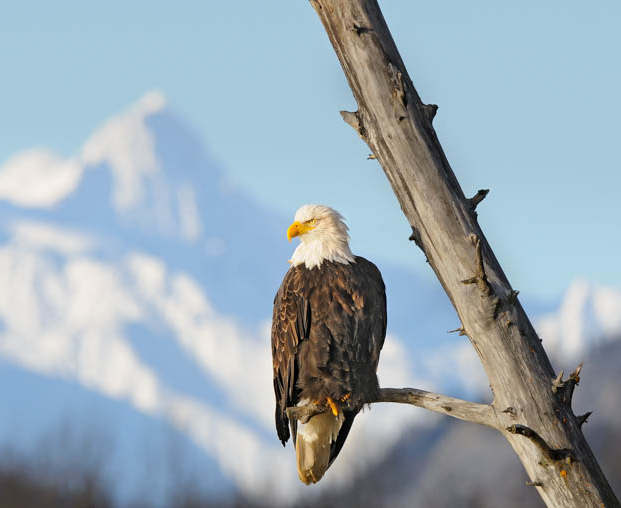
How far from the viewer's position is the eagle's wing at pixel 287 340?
5.12 metres

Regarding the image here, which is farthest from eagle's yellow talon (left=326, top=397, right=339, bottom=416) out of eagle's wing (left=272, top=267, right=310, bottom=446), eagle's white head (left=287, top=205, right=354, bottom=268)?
eagle's white head (left=287, top=205, right=354, bottom=268)

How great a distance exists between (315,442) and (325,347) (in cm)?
63

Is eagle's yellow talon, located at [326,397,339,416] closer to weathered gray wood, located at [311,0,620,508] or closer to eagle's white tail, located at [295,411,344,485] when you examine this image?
eagle's white tail, located at [295,411,344,485]

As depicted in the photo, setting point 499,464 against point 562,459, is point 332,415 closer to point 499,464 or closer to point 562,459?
point 562,459

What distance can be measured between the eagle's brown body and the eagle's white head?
0.09m

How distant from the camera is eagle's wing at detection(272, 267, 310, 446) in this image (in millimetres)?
5117

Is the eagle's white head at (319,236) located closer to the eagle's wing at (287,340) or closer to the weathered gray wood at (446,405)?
the eagle's wing at (287,340)

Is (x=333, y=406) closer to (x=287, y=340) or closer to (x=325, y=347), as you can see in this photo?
(x=325, y=347)

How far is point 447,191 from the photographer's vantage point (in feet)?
13.3

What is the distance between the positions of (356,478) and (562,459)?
21.1 m

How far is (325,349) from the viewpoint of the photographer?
5039 millimetres

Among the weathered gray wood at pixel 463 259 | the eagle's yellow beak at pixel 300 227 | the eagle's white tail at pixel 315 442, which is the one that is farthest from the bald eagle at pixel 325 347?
the weathered gray wood at pixel 463 259

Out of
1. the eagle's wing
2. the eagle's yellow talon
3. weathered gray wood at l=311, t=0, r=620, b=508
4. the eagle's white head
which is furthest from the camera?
the eagle's white head

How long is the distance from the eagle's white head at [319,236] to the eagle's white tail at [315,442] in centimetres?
97
